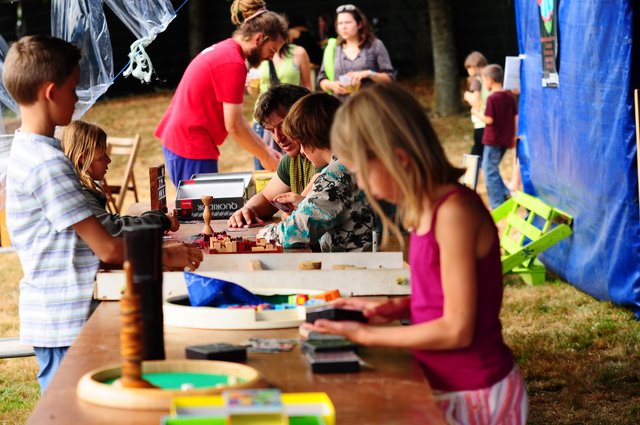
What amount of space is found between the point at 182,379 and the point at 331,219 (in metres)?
1.92

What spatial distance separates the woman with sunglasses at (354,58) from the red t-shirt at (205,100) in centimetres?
332

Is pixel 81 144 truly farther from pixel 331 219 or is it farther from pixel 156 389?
pixel 156 389

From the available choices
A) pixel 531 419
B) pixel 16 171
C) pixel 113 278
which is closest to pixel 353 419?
pixel 113 278

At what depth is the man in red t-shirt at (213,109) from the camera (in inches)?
247

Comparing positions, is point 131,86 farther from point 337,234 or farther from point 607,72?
point 337,234

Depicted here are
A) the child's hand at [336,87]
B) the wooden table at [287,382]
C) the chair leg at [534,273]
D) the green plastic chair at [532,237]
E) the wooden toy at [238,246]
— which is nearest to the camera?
the wooden table at [287,382]

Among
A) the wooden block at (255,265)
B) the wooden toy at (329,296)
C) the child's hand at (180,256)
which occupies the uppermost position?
the child's hand at (180,256)

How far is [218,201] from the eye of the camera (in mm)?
5055

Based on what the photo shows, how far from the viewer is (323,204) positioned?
13.2ft

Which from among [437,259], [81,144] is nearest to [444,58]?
[81,144]

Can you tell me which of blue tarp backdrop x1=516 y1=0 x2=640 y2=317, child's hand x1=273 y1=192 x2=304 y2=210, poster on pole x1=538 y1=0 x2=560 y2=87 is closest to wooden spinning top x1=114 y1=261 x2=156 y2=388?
child's hand x1=273 y1=192 x2=304 y2=210

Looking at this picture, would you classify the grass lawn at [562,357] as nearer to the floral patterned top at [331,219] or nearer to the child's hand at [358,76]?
the floral patterned top at [331,219]

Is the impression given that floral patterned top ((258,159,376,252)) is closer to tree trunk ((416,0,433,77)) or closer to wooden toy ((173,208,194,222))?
wooden toy ((173,208,194,222))

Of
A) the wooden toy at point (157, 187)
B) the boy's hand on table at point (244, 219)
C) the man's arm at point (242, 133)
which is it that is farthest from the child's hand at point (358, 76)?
the boy's hand on table at point (244, 219)
